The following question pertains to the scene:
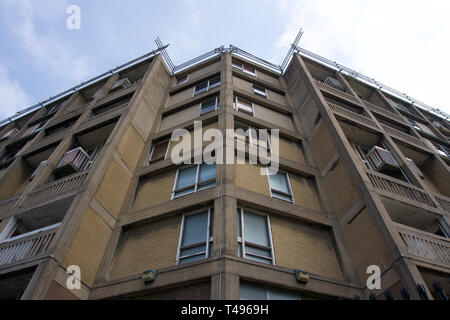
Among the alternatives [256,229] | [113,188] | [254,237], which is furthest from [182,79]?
[254,237]

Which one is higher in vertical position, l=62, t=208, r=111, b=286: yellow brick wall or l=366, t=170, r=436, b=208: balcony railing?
l=366, t=170, r=436, b=208: balcony railing

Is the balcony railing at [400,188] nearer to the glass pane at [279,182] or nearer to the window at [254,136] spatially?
the glass pane at [279,182]

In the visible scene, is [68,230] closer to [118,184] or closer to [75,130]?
[118,184]

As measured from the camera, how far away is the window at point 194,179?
10.5 m

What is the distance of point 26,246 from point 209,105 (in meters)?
10.1

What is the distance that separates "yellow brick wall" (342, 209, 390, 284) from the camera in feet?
27.5

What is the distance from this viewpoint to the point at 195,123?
13.8 m

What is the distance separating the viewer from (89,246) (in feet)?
29.2

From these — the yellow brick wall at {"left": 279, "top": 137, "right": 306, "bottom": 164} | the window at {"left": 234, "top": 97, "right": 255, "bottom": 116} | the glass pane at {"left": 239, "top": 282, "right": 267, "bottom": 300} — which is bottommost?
the glass pane at {"left": 239, "top": 282, "right": 267, "bottom": 300}

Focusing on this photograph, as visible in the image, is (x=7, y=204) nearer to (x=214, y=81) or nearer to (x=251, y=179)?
(x=251, y=179)

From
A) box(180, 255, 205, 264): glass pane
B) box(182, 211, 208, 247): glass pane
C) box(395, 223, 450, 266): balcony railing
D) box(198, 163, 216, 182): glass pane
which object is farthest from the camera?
box(198, 163, 216, 182): glass pane

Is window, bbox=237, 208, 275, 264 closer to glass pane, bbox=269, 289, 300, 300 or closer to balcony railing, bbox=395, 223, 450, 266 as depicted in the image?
glass pane, bbox=269, 289, 300, 300

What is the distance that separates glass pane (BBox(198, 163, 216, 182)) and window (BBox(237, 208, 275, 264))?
1936 mm

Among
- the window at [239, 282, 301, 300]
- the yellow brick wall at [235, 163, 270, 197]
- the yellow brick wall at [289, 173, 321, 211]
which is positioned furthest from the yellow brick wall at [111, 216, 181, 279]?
the yellow brick wall at [289, 173, 321, 211]
